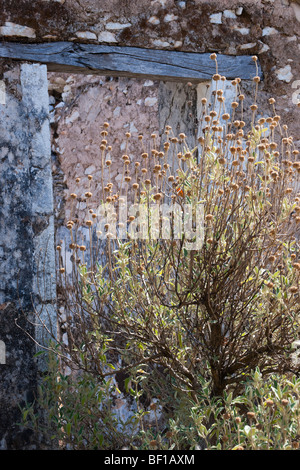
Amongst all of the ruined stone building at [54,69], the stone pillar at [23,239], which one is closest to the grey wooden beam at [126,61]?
the ruined stone building at [54,69]

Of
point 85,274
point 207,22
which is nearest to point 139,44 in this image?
point 207,22

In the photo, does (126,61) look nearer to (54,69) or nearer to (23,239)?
(54,69)

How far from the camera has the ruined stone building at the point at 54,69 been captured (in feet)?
12.0

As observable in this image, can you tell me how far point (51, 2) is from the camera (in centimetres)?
393

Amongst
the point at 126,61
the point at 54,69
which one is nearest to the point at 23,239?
the point at 54,69

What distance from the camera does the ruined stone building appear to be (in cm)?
366

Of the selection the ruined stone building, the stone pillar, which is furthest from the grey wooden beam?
the stone pillar

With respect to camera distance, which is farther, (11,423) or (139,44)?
(139,44)

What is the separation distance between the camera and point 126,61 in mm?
4109

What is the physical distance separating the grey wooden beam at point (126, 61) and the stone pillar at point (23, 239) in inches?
4.6

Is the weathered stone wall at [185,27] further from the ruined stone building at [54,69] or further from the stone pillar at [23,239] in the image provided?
the stone pillar at [23,239]

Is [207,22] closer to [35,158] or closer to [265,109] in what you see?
[265,109]

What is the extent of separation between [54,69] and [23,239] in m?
1.22
